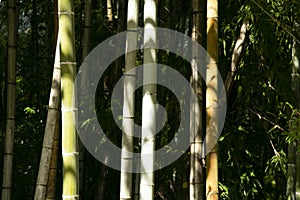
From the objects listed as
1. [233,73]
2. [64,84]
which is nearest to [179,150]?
[233,73]

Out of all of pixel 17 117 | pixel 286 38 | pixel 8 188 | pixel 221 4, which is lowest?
pixel 8 188

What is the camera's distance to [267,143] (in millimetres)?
3807

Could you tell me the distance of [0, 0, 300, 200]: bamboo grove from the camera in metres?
2.55

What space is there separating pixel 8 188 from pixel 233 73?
138 cm

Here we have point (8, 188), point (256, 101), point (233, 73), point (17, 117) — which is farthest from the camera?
point (17, 117)

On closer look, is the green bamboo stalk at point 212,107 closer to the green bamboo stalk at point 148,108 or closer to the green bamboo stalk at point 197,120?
the green bamboo stalk at point 148,108

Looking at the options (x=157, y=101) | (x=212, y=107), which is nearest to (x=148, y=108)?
(x=212, y=107)

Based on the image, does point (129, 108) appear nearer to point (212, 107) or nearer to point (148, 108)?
point (148, 108)

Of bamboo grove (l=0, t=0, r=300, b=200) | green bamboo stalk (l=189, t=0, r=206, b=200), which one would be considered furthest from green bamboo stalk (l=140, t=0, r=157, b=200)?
green bamboo stalk (l=189, t=0, r=206, b=200)

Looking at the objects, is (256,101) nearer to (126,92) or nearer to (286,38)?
(286,38)

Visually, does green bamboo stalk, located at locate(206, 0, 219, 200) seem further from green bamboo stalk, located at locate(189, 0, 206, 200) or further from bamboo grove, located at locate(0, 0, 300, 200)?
green bamboo stalk, located at locate(189, 0, 206, 200)

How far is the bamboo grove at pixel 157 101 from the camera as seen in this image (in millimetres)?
2549

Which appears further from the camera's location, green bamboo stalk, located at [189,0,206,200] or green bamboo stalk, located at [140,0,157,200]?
green bamboo stalk, located at [189,0,206,200]

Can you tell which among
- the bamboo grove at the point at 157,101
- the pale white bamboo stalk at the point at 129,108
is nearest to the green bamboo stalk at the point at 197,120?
the bamboo grove at the point at 157,101
